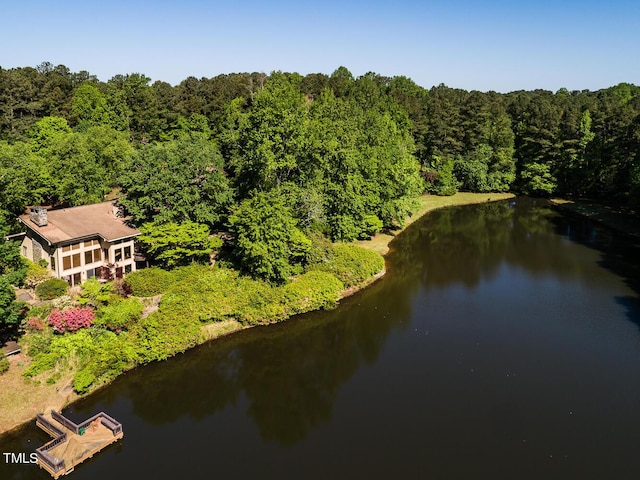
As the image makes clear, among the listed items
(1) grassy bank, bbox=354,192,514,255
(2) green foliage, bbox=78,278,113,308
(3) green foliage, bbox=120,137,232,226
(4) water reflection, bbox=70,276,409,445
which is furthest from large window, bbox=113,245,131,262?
(1) grassy bank, bbox=354,192,514,255

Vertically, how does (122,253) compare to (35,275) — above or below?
above

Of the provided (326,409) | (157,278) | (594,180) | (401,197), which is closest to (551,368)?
(326,409)

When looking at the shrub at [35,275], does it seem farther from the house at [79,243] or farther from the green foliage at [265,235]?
the green foliage at [265,235]

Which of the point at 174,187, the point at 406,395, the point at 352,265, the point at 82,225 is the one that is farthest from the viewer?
the point at 352,265

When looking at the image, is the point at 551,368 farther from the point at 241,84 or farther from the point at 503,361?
the point at 241,84

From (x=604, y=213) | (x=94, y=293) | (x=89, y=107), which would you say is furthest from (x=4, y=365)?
(x=604, y=213)

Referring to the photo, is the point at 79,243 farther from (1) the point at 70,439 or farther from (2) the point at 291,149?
(2) the point at 291,149
